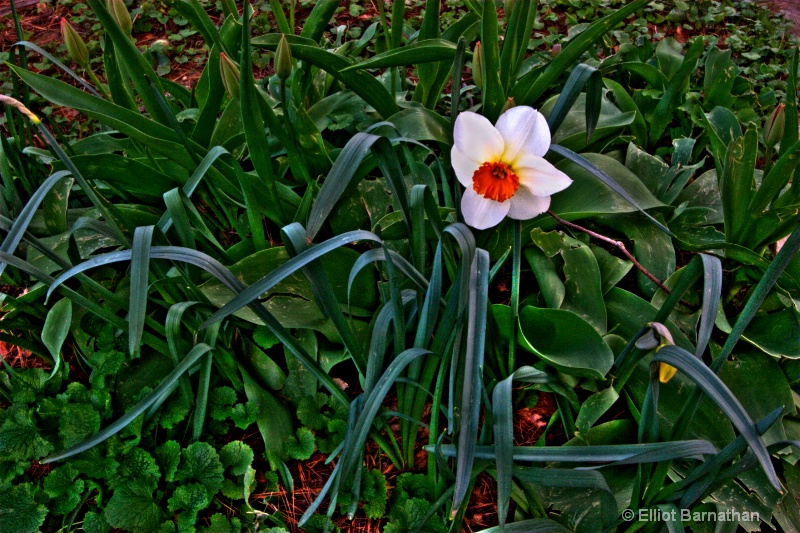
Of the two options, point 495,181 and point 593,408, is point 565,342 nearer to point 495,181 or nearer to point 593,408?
point 593,408

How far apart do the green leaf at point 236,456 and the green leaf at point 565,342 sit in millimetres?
632

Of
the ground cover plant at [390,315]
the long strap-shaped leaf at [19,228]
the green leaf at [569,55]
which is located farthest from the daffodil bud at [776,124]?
the long strap-shaped leaf at [19,228]

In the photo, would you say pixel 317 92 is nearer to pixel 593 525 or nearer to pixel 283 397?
pixel 283 397

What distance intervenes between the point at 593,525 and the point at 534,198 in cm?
68

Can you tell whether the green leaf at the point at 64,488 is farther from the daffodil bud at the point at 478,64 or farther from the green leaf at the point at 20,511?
the daffodil bud at the point at 478,64

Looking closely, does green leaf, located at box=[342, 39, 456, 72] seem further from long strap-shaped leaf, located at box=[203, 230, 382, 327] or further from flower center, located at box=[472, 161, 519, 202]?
long strap-shaped leaf, located at box=[203, 230, 382, 327]

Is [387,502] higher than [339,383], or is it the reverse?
[339,383]

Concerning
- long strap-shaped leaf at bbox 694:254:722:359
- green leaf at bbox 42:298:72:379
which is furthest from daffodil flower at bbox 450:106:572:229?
green leaf at bbox 42:298:72:379

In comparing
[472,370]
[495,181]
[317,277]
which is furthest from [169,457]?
[495,181]

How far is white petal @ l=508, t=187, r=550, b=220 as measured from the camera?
4.52 feet

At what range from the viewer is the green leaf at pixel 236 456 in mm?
1329

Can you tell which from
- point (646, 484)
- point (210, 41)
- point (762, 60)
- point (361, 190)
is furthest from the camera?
point (762, 60)

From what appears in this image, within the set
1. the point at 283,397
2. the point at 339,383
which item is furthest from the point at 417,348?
the point at 283,397

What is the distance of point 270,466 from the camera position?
1.40 metres
